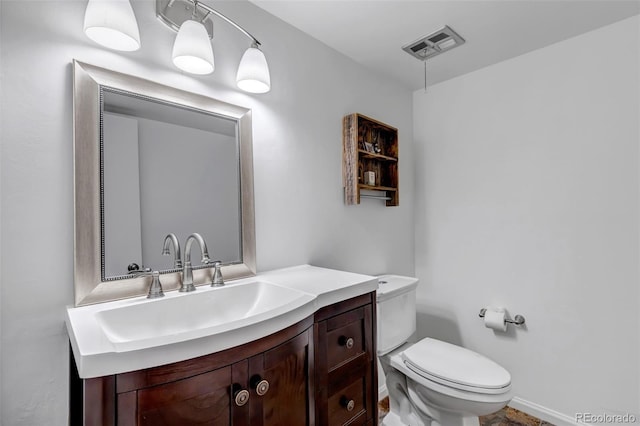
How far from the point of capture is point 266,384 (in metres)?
0.87

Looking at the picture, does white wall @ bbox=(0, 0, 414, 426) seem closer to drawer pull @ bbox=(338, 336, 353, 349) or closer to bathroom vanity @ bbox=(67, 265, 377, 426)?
bathroom vanity @ bbox=(67, 265, 377, 426)

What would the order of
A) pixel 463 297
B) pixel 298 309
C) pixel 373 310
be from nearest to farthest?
1. pixel 298 309
2. pixel 373 310
3. pixel 463 297

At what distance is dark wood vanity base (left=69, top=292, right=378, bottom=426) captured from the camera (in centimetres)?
68

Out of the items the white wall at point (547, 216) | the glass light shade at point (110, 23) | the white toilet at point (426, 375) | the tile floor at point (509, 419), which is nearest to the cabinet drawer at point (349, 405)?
the white toilet at point (426, 375)

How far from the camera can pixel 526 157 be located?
2.01 metres

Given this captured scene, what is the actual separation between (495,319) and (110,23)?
242 cm

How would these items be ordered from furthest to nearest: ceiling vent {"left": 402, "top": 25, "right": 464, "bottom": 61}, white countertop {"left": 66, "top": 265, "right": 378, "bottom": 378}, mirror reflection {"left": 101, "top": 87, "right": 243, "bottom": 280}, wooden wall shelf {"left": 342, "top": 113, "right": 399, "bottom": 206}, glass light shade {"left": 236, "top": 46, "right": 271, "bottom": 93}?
1. wooden wall shelf {"left": 342, "top": 113, "right": 399, "bottom": 206}
2. ceiling vent {"left": 402, "top": 25, "right": 464, "bottom": 61}
3. glass light shade {"left": 236, "top": 46, "right": 271, "bottom": 93}
4. mirror reflection {"left": 101, "top": 87, "right": 243, "bottom": 280}
5. white countertop {"left": 66, "top": 265, "right": 378, "bottom": 378}

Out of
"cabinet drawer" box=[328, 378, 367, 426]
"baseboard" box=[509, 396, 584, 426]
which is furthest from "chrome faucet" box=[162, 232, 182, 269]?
"baseboard" box=[509, 396, 584, 426]

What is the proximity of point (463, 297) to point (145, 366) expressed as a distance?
7.12ft

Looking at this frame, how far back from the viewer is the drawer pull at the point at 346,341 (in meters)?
1.23

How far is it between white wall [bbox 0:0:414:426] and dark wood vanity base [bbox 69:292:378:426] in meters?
0.15

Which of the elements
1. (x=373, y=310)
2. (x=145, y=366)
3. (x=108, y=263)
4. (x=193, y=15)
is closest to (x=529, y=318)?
(x=373, y=310)

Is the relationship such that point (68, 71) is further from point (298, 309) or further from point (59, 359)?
point (298, 309)

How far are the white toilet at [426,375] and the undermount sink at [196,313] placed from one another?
68cm
